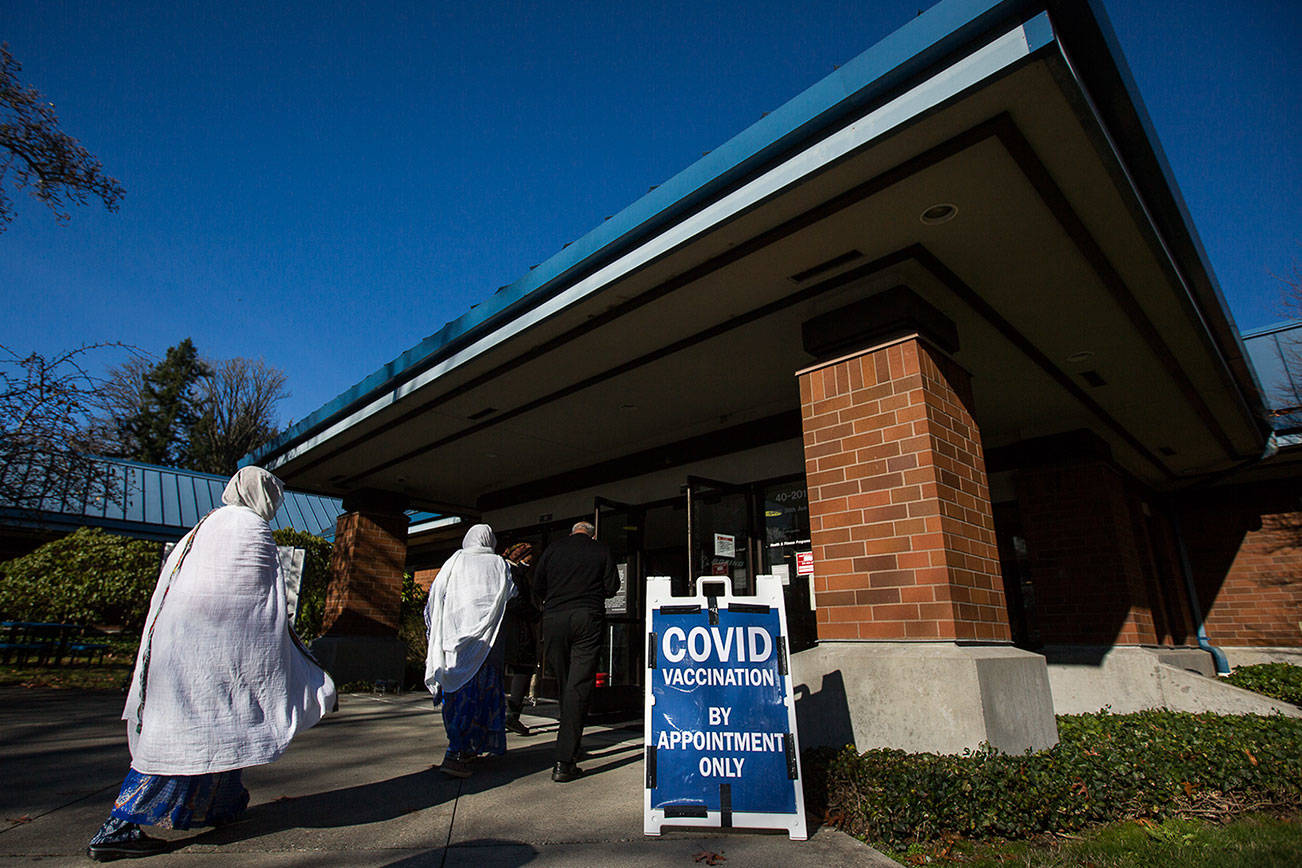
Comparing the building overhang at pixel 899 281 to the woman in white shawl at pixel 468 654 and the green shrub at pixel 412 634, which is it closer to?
the woman in white shawl at pixel 468 654

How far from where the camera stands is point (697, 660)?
3334 millimetres

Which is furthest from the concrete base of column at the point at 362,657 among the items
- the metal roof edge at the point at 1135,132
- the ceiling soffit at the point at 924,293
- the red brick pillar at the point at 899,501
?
the metal roof edge at the point at 1135,132

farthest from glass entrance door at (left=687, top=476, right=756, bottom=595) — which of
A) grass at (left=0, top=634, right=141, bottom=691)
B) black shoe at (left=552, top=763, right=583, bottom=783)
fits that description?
grass at (left=0, top=634, right=141, bottom=691)

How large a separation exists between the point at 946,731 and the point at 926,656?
1.25ft

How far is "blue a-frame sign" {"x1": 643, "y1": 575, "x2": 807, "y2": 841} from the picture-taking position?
118 inches

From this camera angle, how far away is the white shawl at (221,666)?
8.94 ft

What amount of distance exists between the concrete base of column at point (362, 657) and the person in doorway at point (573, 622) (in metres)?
6.56

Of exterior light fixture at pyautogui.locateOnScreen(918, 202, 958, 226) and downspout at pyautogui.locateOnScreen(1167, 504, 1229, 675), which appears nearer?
exterior light fixture at pyautogui.locateOnScreen(918, 202, 958, 226)

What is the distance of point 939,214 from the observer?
4.09 metres

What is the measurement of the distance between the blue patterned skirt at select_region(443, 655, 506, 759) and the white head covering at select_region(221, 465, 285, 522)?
1.73 metres

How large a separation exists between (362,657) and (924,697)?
884 centimetres

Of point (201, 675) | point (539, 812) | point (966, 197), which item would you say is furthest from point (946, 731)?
point (201, 675)

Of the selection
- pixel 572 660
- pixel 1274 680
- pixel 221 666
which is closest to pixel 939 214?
pixel 572 660

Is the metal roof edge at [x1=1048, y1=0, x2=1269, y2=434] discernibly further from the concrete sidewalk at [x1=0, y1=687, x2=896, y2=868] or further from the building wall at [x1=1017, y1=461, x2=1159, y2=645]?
the concrete sidewalk at [x1=0, y1=687, x2=896, y2=868]
